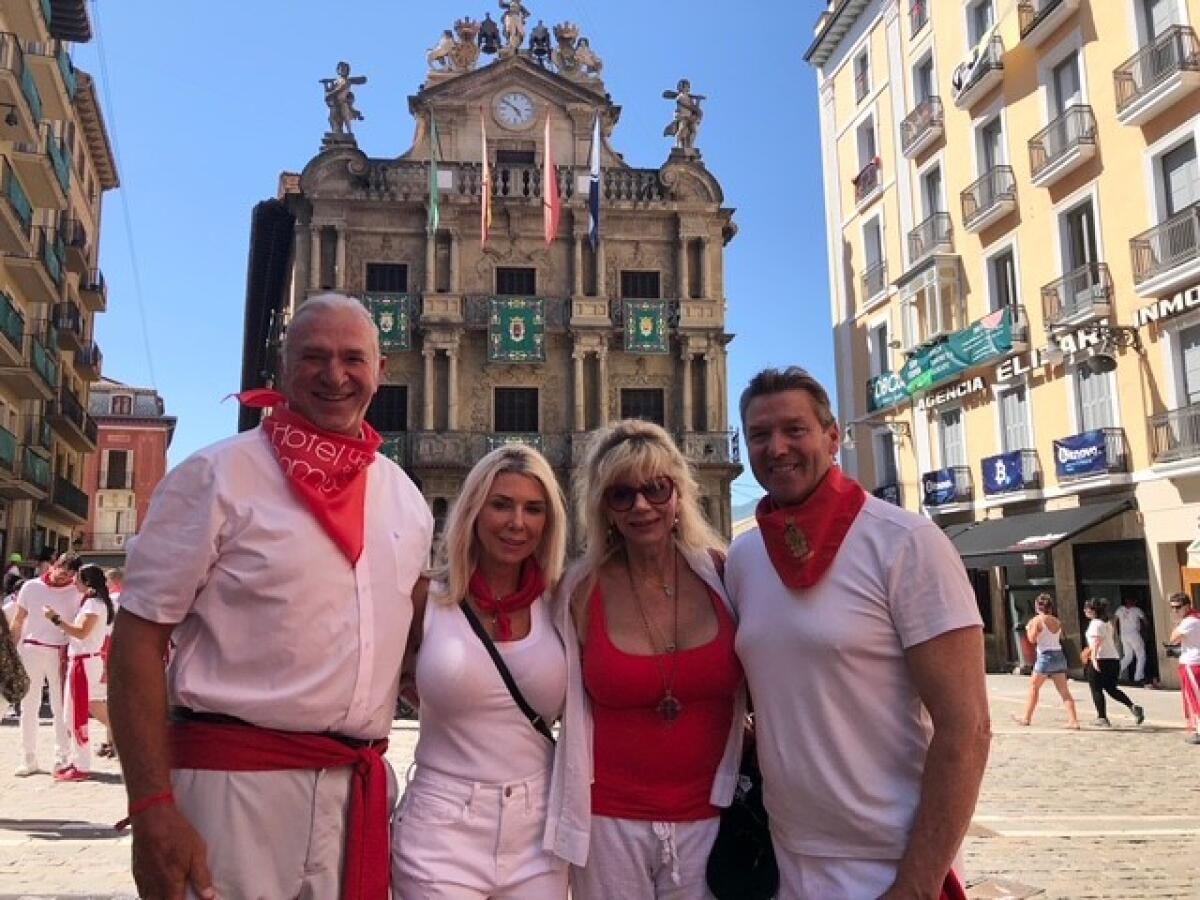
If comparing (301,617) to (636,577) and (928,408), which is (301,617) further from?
(928,408)

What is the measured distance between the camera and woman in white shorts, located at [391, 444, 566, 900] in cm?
278

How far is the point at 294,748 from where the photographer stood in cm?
244

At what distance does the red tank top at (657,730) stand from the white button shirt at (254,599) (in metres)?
0.71

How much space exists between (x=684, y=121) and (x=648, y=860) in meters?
32.1

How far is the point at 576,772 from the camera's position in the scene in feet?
9.37

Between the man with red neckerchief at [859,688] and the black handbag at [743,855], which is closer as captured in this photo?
the man with red neckerchief at [859,688]

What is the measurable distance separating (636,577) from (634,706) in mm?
454

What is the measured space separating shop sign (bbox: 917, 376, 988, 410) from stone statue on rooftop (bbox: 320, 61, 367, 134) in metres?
19.5

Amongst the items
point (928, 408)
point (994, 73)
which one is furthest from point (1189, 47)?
point (928, 408)

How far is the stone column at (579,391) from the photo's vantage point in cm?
2998

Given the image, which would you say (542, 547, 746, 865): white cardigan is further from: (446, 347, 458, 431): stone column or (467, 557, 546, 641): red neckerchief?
(446, 347, 458, 431): stone column

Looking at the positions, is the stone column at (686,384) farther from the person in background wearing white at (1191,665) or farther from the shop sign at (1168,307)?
the person in background wearing white at (1191,665)

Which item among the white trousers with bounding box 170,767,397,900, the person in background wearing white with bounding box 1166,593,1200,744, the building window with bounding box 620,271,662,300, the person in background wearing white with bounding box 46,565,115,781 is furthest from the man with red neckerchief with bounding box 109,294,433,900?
the building window with bounding box 620,271,662,300

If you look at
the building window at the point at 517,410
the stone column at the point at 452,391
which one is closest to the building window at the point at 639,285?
the building window at the point at 517,410
